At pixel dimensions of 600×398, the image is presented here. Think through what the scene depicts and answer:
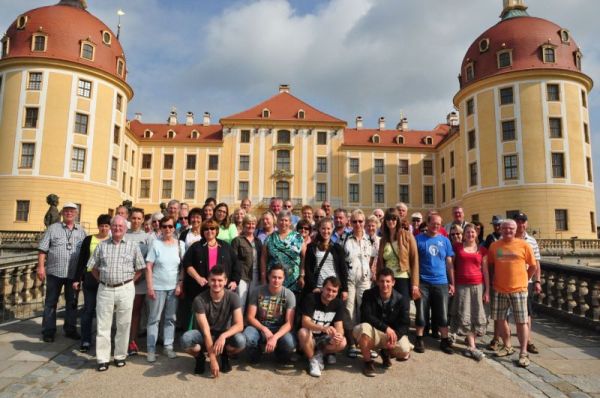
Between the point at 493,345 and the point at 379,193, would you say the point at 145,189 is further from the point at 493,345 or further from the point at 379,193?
the point at 493,345

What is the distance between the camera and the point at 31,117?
25.9 meters

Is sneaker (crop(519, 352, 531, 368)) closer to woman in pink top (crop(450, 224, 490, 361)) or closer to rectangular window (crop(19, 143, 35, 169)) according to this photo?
woman in pink top (crop(450, 224, 490, 361))

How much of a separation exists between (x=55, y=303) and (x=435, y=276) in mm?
5830

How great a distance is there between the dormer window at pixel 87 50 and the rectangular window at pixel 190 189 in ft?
47.6

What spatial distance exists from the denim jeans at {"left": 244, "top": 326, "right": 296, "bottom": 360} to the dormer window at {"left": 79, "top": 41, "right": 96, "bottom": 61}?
29628 mm

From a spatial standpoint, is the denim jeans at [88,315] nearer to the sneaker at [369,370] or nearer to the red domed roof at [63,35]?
the sneaker at [369,370]

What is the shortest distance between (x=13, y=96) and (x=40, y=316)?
25.8 meters

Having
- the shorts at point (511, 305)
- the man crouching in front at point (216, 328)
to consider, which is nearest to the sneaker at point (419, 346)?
the shorts at point (511, 305)

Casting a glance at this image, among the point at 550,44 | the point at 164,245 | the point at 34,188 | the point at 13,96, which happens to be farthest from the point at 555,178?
the point at 13,96

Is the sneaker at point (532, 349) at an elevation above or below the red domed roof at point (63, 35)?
below

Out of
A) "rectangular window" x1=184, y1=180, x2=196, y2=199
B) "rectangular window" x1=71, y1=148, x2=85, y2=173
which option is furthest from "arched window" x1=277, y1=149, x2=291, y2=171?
"rectangular window" x1=71, y1=148, x2=85, y2=173

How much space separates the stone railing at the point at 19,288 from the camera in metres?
6.92

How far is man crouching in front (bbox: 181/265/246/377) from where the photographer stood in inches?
177

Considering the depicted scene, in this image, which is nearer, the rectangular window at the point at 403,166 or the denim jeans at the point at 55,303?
the denim jeans at the point at 55,303
